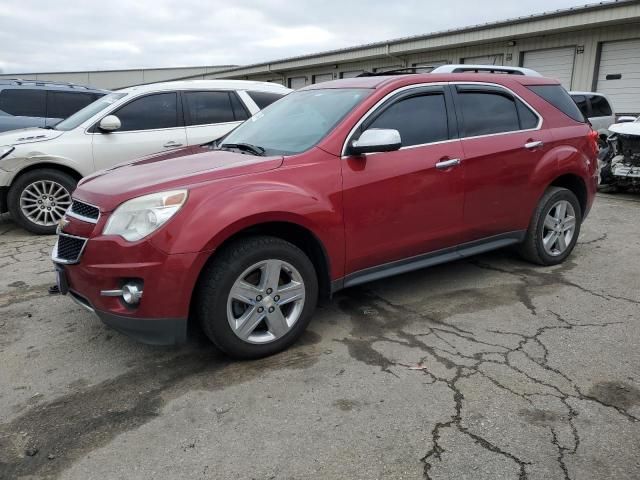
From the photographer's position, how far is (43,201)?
6.52m

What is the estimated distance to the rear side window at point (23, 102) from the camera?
27.0 ft

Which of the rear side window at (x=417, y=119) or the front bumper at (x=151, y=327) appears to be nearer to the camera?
the front bumper at (x=151, y=327)

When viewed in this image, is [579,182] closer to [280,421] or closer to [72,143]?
[280,421]

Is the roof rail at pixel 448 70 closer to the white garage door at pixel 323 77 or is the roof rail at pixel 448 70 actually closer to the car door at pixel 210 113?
the car door at pixel 210 113

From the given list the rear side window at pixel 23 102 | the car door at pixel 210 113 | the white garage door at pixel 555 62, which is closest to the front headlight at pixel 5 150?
the car door at pixel 210 113

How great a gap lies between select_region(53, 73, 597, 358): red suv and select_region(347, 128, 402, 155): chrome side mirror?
0.01 m

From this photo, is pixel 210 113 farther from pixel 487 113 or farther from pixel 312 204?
pixel 312 204

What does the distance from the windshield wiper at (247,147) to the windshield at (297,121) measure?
23 millimetres

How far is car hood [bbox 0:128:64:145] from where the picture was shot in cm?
643

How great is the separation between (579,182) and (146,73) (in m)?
53.8

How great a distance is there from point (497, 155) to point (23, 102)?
766 centimetres

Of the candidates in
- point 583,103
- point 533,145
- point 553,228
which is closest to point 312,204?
point 533,145

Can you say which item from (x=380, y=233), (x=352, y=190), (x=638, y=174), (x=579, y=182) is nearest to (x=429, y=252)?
(x=380, y=233)

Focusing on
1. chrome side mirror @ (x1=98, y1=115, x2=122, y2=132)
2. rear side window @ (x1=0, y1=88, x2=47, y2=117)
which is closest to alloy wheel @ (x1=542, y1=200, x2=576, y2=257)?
chrome side mirror @ (x1=98, y1=115, x2=122, y2=132)
